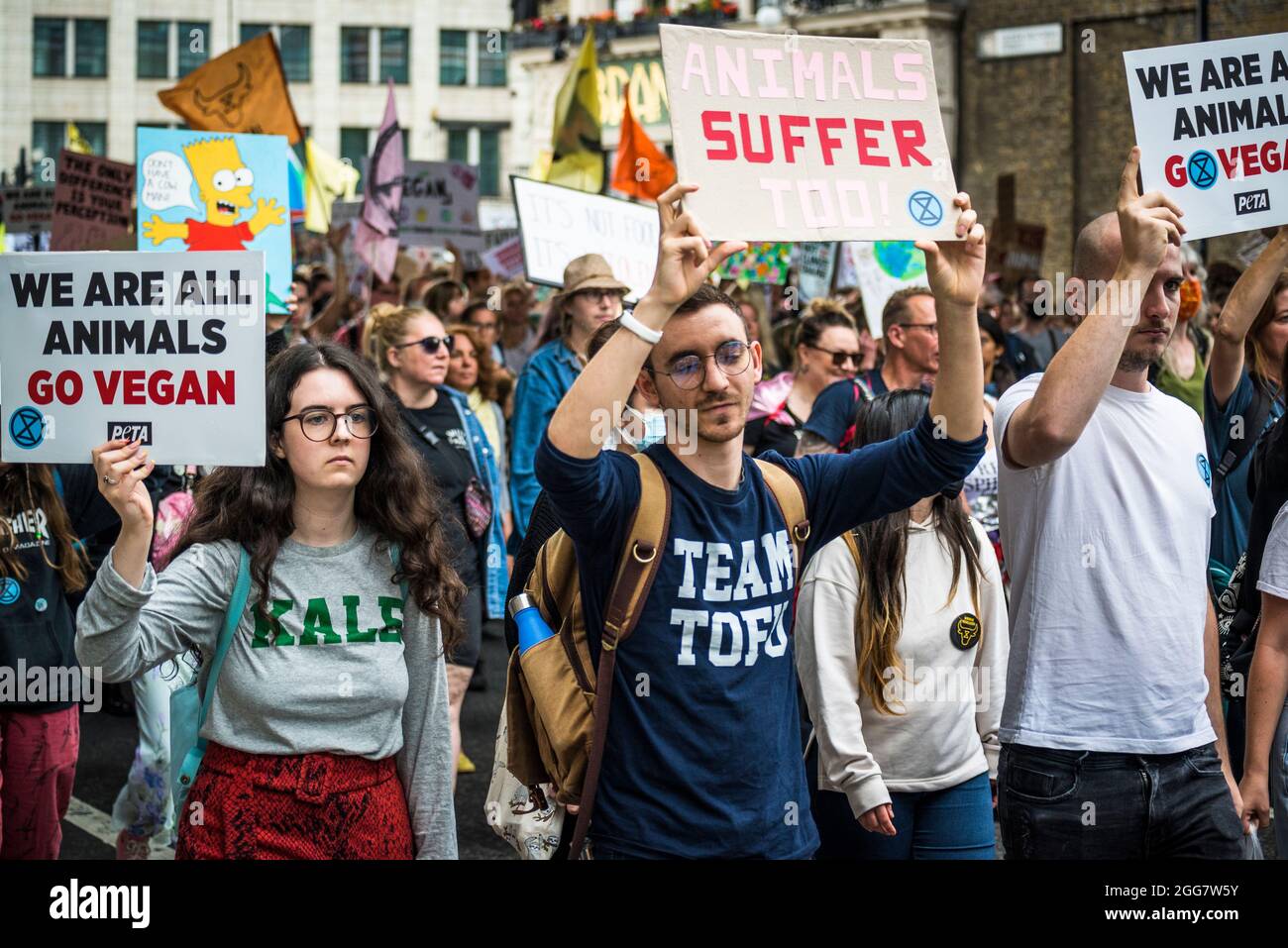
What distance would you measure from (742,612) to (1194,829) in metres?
1.15

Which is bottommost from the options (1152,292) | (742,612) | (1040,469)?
(742,612)

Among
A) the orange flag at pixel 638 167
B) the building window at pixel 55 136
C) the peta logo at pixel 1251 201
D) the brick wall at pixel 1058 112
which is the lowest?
the peta logo at pixel 1251 201

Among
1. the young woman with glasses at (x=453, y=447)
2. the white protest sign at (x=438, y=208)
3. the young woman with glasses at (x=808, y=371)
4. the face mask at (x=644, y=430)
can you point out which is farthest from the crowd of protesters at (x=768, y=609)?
the white protest sign at (x=438, y=208)

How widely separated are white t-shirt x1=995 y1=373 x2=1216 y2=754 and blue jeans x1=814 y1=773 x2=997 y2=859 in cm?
49

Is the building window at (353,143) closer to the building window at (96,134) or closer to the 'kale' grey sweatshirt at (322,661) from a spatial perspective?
the building window at (96,134)

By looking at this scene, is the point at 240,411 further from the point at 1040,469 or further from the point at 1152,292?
the point at 1152,292

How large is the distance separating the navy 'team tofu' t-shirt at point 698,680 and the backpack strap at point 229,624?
81 cm

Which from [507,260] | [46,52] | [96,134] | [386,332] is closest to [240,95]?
[507,260]

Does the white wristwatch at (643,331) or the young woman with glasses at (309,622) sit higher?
the white wristwatch at (643,331)

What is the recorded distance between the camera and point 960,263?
134 inches

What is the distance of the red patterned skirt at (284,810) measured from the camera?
142 inches

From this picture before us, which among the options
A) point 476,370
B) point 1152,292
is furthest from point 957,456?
point 476,370
